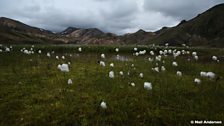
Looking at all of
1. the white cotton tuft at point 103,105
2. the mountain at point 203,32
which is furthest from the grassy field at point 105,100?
the mountain at point 203,32

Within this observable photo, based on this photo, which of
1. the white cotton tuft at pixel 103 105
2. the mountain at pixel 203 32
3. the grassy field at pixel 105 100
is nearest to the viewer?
the grassy field at pixel 105 100

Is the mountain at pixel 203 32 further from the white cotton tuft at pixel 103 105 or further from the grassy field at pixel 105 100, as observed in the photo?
the white cotton tuft at pixel 103 105

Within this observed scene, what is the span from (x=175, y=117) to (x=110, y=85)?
5729 millimetres

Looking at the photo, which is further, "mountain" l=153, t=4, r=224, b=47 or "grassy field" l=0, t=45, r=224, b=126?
"mountain" l=153, t=4, r=224, b=47

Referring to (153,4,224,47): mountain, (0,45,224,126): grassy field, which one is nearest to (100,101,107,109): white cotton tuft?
(0,45,224,126): grassy field

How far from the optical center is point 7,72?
22578 mm

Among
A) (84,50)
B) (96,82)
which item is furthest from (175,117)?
(84,50)

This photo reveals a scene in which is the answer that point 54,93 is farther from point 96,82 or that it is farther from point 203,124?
point 203,124

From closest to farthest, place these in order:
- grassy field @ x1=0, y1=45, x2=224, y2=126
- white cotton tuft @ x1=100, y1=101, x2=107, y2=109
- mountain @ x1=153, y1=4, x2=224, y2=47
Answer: grassy field @ x1=0, y1=45, x2=224, y2=126 → white cotton tuft @ x1=100, y1=101, x2=107, y2=109 → mountain @ x1=153, y1=4, x2=224, y2=47

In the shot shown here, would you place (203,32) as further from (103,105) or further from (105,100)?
(103,105)

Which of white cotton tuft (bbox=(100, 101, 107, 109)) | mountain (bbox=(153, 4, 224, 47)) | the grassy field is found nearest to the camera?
the grassy field

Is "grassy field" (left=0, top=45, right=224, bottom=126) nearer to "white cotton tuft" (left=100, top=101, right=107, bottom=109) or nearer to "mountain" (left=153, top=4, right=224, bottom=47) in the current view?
"white cotton tuft" (left=100, top=101, right=107, bottom=109)

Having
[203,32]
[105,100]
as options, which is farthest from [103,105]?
[203,32]

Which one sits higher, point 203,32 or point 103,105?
point 103,105
